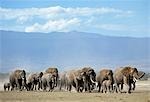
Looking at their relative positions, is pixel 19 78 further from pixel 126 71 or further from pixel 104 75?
pixel 126 71

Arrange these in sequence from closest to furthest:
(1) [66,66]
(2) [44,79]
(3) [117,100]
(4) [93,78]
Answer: (3) [117,100]
(4) [93,78]
(2) [44,79]
(1) [66,66]

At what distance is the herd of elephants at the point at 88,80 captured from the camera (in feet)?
144

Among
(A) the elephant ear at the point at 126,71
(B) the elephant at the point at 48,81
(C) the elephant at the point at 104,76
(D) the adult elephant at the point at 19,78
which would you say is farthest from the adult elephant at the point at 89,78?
(D) the adult elephant at the point at 19,78

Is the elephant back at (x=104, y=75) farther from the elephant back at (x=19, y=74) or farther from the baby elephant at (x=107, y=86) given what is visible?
the elephant back at (x=19, y=74)

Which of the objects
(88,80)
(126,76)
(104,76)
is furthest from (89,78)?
(126,76)

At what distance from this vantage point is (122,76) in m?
45.0

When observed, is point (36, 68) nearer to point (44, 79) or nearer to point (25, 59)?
point (25, 59)

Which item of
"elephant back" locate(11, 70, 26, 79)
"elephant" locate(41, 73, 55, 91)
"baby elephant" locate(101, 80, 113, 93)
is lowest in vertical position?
"baby elephant" locate(101, 80, 113, 93)

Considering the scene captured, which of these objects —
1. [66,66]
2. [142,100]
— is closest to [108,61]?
[66,66]

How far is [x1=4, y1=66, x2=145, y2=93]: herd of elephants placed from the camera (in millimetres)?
44000

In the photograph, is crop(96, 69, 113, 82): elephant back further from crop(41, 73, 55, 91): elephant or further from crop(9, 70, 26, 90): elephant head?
crop(9, 70, 26, 90): elephant head

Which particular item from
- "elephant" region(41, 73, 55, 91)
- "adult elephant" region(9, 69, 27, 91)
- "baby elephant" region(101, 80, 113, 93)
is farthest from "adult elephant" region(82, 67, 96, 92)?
"adult elephant" region(9, 69, 27, 91)

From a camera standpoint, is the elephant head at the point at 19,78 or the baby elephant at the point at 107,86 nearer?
the baby elephant at the point at 107,86

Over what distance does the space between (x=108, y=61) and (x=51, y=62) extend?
2108 cm
